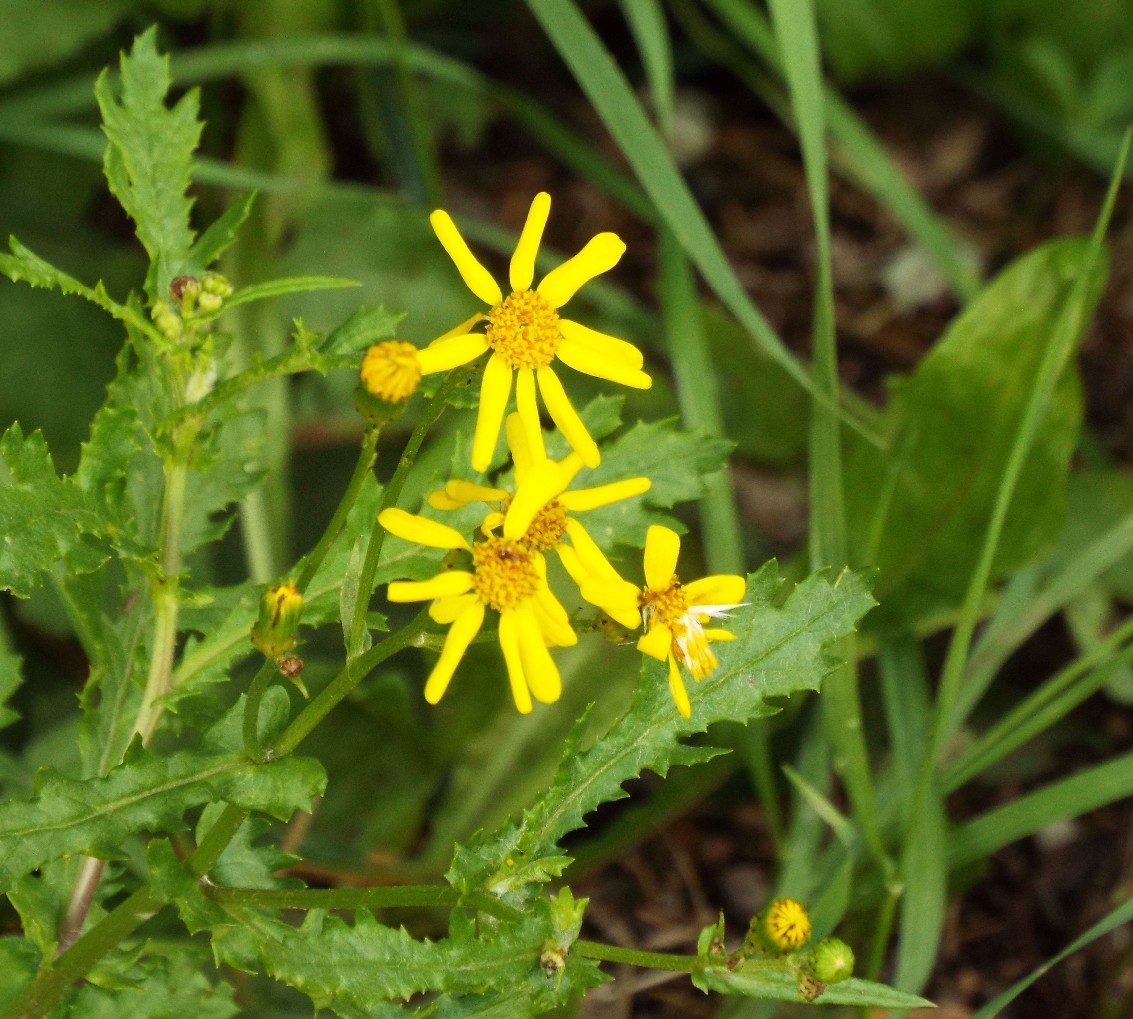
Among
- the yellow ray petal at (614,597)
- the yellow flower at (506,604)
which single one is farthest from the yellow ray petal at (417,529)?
the yellow ray petal at (614,597)

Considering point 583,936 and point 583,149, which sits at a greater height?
point 583,149

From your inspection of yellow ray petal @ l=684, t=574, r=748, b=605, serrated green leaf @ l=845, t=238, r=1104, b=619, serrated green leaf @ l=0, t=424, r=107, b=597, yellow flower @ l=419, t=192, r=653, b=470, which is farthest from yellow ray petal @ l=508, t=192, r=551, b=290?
serrated green leaf @ l=845, t=238, r=1104, b=619

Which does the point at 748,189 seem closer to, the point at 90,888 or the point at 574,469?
the point at 574,469

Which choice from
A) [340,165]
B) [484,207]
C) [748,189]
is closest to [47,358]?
[340,165]

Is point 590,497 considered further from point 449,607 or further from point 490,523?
point 449,607

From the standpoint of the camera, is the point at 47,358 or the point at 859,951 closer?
the point at 859,951

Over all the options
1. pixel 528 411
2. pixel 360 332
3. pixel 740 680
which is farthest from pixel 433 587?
pixel 740 680
